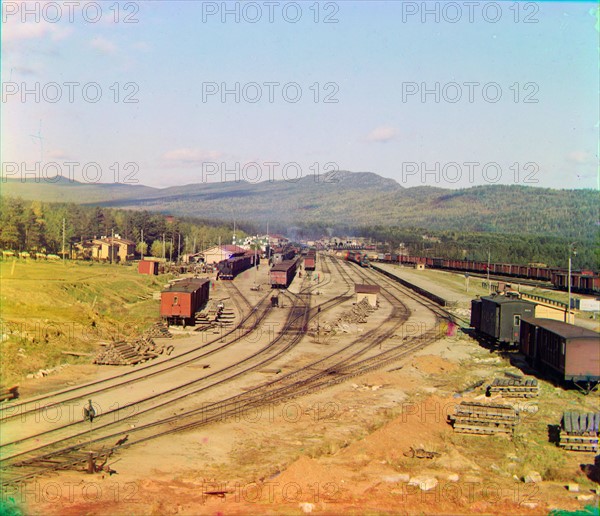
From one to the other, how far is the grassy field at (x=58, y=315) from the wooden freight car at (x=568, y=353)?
22.5 m

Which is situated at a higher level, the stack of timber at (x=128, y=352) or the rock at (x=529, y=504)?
the stack of timber at (x=128, y=352)

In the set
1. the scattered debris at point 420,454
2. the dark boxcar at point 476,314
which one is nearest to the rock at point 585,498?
the scattered debris at point 420,454

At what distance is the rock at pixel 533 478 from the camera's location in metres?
16.5

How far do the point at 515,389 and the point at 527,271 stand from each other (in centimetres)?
6549

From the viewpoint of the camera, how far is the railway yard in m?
15.1

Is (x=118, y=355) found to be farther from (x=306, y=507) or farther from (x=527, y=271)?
(x=527, y=271)

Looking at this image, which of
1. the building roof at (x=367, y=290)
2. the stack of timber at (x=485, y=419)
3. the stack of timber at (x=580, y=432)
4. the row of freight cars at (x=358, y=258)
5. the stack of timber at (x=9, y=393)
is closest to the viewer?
the stack of timber at (x=580, y=432)

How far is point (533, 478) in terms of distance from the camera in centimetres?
1666

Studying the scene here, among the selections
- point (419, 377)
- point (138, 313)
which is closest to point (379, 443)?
point (419, 377)

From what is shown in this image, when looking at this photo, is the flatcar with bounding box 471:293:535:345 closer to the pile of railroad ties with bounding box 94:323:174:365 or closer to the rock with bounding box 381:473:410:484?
the pile of railroad ties with bounding box 94:323:174:365

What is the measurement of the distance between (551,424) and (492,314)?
1413 centimetres

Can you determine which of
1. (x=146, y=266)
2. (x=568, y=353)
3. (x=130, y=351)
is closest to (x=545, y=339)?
(x=568, y=353)

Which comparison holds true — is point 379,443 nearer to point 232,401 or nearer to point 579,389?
point 232,401

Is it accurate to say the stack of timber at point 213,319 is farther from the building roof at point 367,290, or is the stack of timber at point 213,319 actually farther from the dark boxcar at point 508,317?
the dark boxcar at point 508,317
